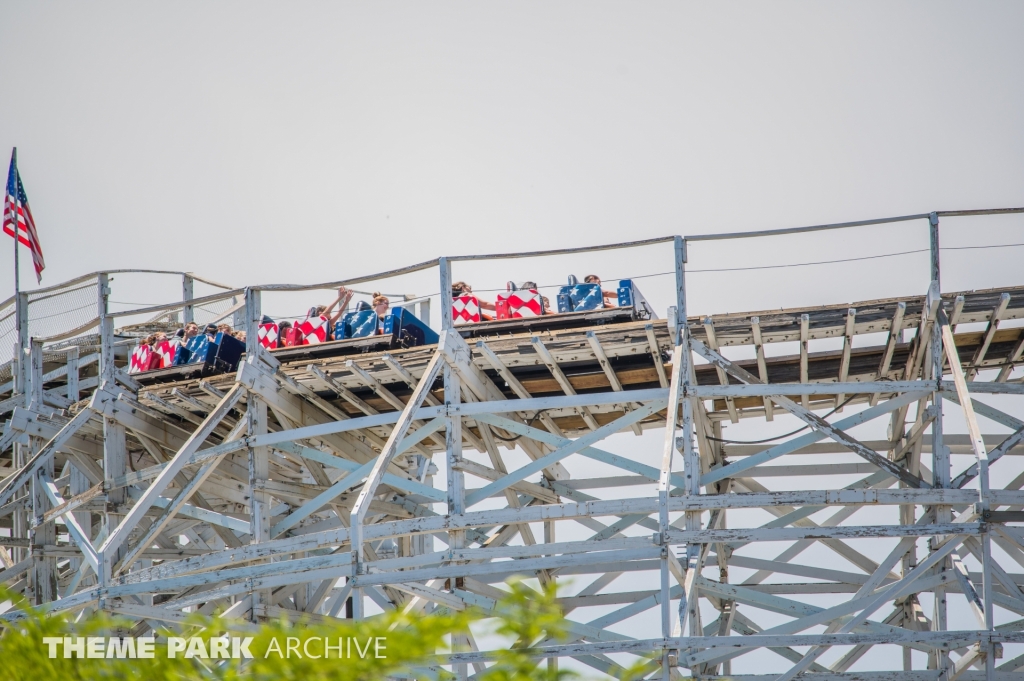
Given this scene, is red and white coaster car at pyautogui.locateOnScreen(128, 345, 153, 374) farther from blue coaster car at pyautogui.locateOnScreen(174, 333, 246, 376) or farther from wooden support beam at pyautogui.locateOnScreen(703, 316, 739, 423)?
wooden support beam at pyautogui.locateOnScreen(703, 316, 739, 423)

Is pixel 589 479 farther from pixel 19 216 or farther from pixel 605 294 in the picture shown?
pixel 19 216

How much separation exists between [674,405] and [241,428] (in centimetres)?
683

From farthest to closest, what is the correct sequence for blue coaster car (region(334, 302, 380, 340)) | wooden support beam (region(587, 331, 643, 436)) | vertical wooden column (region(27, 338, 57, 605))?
vertical wooden column (region(27, 338, 57, 605)) < blue coaster car (region(334, 302, 380, 340)) < wooden support beam (region(587, 331, 643, 436))

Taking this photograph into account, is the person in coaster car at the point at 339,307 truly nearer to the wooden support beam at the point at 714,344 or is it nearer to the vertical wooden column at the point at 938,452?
the wooden support beam at the point at 714,344

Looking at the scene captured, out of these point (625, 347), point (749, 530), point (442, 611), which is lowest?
point (442, 611)

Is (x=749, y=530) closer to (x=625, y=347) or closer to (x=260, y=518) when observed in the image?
(x=625, y=347)

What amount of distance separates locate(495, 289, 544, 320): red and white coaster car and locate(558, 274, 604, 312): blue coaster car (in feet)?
1.09

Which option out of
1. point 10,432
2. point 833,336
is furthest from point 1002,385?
point 10,432

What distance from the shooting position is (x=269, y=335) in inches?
858

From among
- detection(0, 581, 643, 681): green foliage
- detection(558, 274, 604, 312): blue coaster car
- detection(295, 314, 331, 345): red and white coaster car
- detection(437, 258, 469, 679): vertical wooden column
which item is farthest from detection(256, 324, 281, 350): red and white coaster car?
detection(0, 581, 643, 681): green foliage

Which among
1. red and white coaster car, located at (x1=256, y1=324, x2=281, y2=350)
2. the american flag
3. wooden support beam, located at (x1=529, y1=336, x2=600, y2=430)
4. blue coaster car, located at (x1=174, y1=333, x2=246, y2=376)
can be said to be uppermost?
the american flag

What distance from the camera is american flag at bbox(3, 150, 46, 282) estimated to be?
28.0 meters

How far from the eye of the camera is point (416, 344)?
801 inches

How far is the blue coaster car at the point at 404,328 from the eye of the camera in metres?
19.9
